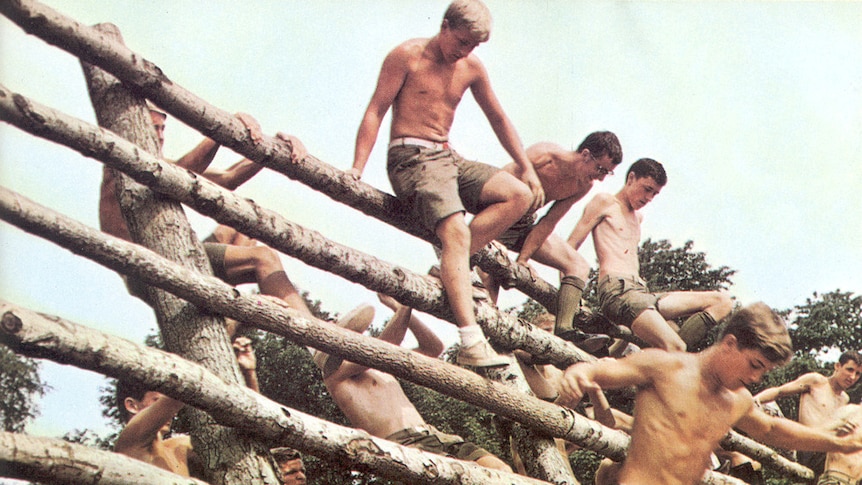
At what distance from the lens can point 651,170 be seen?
8859 mm

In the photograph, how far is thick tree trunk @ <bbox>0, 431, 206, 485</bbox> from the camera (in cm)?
407

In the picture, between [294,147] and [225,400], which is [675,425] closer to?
[225,400]

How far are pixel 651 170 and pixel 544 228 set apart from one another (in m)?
1.22

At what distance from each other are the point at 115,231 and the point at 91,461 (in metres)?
2.46

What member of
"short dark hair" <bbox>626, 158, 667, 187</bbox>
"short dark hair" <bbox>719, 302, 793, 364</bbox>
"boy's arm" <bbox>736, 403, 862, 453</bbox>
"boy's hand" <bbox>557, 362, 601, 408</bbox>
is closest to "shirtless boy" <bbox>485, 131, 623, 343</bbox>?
"short dark hair" <bbox>626, 158, 667, 187</bbox>

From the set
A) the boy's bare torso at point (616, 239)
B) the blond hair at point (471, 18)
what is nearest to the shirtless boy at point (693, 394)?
the blond hair at point (471, 18)

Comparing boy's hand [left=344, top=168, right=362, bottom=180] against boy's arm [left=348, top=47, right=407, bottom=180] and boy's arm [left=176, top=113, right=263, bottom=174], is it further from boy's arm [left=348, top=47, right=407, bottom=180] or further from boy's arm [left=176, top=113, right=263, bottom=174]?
boy's arm [left=176, top=113, right=263, bottom=174]

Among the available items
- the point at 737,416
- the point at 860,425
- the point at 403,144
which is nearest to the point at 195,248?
the point at 403,144

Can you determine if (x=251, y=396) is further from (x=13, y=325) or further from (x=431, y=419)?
(x=431, y=419)

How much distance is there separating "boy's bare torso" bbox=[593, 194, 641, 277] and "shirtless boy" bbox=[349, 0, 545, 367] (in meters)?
1.68

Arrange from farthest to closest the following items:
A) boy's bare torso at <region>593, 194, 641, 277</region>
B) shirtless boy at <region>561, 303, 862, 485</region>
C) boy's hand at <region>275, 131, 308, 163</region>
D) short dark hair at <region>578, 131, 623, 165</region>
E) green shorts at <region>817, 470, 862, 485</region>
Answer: green shorts at <region>817, 470, 862, 485</region>, boy's bare torso at <region>593, 194, 641, 277</region>, short dark hair at <region>578, 131, 623, 165</region>, boy's hand at <region>275, 131, 308, 163</region>, shirtless boy at <region>561, 303, 862, 485</region>

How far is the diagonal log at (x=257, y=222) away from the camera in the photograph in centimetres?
552

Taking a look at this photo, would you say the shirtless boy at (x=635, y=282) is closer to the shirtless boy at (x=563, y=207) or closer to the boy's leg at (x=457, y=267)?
the shirtless boy at (x=563, y=207)

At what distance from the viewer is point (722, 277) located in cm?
2605
